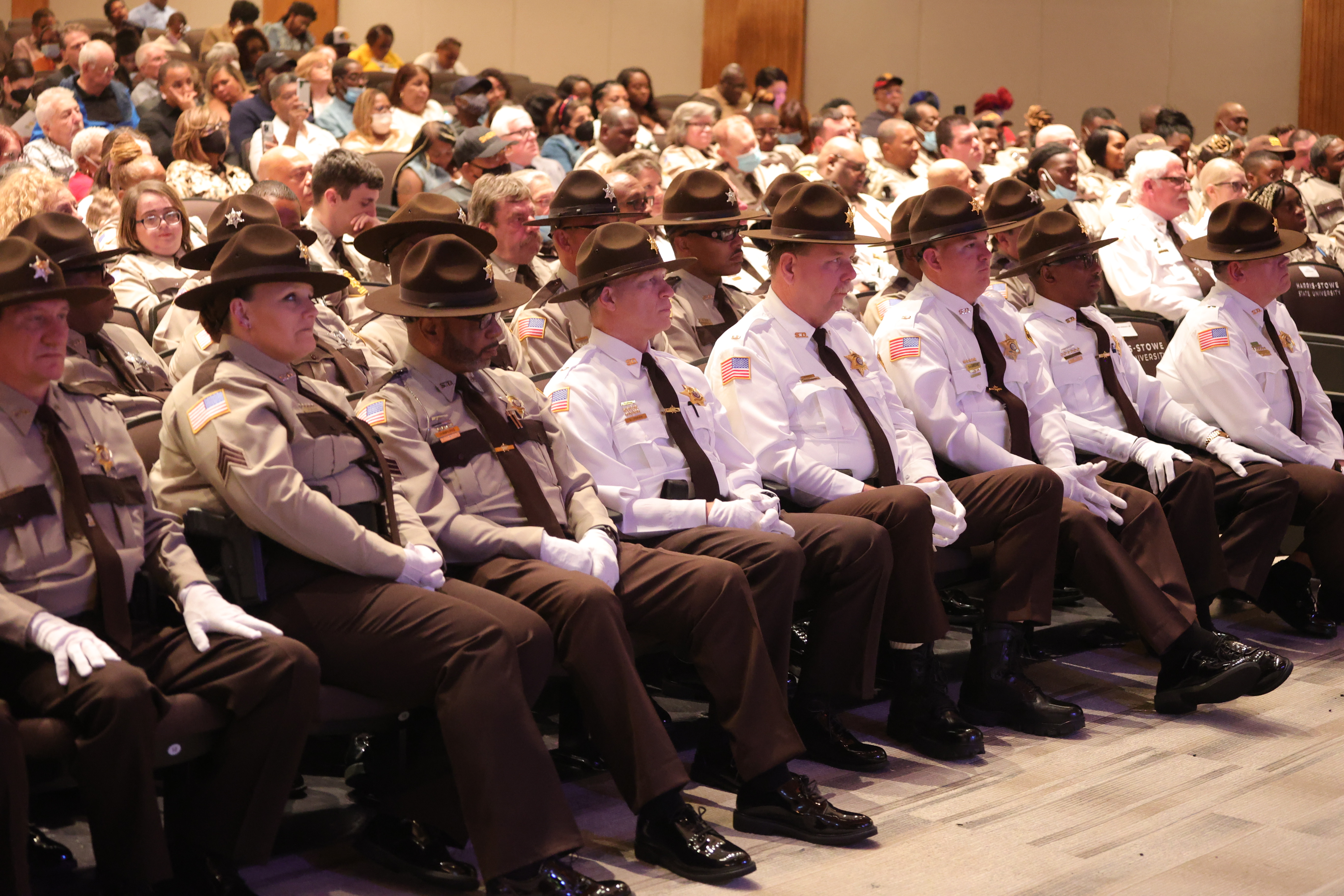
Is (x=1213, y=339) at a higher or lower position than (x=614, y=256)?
lower

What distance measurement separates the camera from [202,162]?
580 centimetres

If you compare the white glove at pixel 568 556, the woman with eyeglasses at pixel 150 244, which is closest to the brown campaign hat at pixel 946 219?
the white glove at pixel 568 556

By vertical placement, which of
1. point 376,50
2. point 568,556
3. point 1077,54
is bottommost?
point 568,556

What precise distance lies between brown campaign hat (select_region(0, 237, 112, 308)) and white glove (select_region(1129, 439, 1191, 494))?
3.06 m

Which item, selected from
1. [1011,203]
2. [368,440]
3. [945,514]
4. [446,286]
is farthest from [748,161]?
[368,440]

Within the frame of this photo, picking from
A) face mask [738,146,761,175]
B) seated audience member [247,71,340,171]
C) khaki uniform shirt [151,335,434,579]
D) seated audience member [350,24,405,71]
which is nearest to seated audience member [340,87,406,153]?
seated audience member [247,71,340,171]

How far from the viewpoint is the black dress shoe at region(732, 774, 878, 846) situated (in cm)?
290

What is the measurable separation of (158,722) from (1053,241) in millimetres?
3267

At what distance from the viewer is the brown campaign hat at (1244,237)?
189 inches

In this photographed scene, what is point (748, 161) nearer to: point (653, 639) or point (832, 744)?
point (832, 744)

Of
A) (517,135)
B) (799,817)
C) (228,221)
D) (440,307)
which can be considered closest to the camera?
(799,817)

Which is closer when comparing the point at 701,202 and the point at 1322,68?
the point at 701,202

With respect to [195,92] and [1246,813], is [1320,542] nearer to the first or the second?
[1246,813]

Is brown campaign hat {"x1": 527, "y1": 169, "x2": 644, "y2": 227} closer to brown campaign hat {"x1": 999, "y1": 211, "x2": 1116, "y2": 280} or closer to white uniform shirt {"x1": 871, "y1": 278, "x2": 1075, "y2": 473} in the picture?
white uniform shirt {"x1": 871, "y1": 278, "x2": 1075, "y2": 473}
